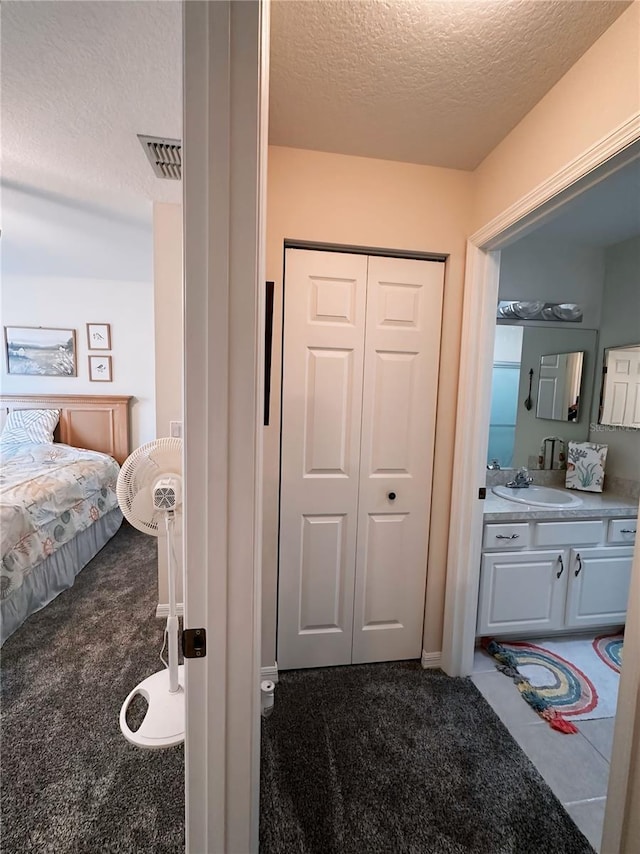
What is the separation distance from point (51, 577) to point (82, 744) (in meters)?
1.29

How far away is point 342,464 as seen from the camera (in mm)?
1752

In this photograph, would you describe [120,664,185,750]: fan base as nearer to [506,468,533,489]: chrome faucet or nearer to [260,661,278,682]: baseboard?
[260,661,278,682]: baseboard

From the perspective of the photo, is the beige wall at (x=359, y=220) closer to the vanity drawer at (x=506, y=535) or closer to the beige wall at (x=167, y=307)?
the vanity drawer at (x=506, y=535)

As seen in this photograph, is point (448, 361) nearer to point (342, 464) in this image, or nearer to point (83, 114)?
point (342, 464)

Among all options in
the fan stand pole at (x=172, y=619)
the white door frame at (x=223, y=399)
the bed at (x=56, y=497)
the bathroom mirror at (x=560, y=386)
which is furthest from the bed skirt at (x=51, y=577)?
the bathroom mirror at (x=560, y=386)

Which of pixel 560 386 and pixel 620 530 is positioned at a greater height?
pixel 560 386

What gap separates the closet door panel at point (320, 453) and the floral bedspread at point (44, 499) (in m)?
1.61

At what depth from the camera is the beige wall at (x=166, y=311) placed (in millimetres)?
2045

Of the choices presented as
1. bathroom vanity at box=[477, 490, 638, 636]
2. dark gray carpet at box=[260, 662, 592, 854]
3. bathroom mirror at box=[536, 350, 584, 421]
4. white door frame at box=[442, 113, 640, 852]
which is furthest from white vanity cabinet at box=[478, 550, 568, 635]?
bathroom mirror at box=[536, 350, 584, 421]

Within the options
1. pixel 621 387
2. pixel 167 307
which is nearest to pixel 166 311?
pixel 167 307

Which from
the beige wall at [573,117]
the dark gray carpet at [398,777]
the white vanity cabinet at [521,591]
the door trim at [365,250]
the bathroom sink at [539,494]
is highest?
the beige wall at [573,117]

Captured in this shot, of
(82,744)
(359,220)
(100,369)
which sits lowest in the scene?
(82,744)

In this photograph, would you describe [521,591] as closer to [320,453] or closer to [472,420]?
[472,420]

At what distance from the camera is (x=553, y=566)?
197cm
